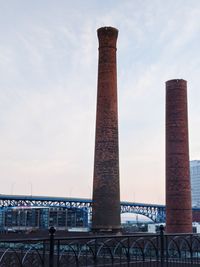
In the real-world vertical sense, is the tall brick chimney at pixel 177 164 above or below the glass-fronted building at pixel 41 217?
above

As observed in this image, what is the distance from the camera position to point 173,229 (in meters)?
28.2

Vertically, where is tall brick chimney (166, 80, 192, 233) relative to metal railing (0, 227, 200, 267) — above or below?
above

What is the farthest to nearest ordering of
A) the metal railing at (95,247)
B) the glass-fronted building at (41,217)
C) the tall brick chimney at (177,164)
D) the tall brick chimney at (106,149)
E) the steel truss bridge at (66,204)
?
the glass-fronted building at (41,217) < the steel truss bridge at (66,204) < the tall brick chimney at (177,164) < the tall brick chimney at (106,149) < the metal railing at (95,247)

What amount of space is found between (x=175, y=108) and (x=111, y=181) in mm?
7053

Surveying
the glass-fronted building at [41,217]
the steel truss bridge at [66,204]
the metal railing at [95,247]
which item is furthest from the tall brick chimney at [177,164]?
the glass-fronted building at [41,217]

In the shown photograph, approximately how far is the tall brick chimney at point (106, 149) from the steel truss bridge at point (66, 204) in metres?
74.4

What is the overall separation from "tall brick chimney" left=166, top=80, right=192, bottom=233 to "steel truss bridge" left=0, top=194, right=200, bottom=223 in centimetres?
7447

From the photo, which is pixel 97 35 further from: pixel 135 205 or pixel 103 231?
pixel 135 205

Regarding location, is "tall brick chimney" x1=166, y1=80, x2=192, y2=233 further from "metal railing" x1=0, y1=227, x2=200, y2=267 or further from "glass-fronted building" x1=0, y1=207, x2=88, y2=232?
"glass-fronted building" x1=0, y1=207, x2=88, y2=232

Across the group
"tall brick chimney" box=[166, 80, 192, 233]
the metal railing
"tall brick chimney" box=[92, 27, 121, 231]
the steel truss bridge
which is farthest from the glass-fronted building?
the metal railing

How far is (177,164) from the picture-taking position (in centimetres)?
2786

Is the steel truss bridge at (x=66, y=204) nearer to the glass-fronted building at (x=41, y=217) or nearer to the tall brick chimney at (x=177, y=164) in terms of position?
the glass-fronted building at (x=41, y=217)

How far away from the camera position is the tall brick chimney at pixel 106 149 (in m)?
26.1

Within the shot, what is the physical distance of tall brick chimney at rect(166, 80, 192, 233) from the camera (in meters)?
27.9
